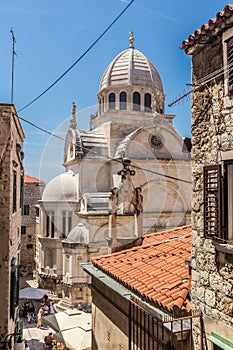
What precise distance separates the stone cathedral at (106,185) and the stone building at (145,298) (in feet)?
40.1

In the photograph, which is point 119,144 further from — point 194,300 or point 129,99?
point 194,300

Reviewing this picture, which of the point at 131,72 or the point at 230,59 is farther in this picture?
the point at 131,72

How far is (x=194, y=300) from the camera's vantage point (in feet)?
13.9

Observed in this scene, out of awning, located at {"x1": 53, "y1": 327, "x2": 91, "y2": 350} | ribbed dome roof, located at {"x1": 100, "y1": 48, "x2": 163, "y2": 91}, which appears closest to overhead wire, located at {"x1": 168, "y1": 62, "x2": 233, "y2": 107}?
awning, located at {"x1": 53, "y1": 327, "x2": 91, "y2": 350}

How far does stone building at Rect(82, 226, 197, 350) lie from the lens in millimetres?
4359

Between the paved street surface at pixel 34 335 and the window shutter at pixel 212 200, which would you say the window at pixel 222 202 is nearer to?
the window shutter at pixel 212 200

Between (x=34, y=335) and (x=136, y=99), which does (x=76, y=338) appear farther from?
(x=136, y=99)

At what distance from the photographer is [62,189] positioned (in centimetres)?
2456

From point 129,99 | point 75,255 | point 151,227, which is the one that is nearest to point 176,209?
point 151,227

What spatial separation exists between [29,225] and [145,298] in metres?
29.5

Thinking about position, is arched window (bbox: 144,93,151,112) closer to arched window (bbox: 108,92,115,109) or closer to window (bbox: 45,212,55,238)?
arched window (bbox: 108,92,115,109)

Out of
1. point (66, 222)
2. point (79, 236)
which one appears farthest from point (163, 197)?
point (66, 222)

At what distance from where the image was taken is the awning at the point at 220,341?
11.4 ft

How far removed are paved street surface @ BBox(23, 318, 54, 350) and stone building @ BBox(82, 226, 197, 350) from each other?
8.12 m
